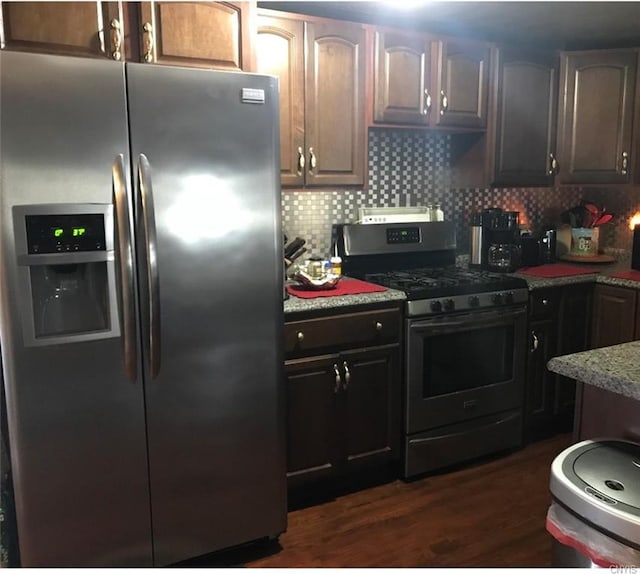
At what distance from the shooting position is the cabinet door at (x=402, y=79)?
2.85m

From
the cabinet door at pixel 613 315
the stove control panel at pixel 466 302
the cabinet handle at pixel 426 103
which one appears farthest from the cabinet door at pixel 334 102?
the cabinet door at pixel 613 315

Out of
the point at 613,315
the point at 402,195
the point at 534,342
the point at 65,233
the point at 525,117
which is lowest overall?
the point at 534,342

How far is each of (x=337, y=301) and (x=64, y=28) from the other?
1403mm

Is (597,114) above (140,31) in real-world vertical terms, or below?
below

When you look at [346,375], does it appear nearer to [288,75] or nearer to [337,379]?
[337,379]

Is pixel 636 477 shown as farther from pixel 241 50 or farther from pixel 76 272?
pixel 241 50

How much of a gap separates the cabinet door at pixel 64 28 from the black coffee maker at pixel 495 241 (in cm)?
216

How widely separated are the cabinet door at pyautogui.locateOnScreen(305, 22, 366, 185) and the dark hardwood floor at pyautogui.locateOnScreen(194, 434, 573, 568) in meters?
1.49

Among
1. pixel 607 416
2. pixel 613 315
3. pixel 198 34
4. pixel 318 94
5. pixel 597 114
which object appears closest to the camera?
pixel 607 416

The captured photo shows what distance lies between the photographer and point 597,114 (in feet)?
11.2

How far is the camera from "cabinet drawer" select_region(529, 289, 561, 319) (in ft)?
10.1

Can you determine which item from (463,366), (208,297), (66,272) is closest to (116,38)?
(66,272)

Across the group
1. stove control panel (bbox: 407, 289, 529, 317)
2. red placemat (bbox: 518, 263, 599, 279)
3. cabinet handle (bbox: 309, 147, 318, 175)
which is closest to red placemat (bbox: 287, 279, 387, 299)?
stove control panel (bbox: 407, 289, 529, 317)

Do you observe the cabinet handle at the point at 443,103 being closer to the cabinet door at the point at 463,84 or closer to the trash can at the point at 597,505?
the cabinet door at the point at 463,84
